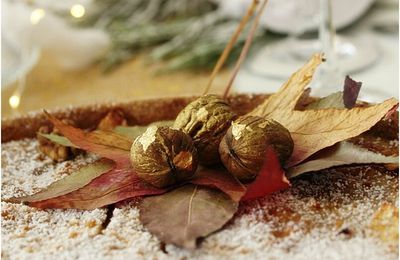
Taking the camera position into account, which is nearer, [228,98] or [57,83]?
[228,98]

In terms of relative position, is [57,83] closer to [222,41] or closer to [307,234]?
[222,41]

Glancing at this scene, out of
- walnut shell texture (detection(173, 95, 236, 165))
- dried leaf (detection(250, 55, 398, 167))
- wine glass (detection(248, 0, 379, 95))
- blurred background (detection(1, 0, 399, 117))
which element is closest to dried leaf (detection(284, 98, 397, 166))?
dried leaf (detection(250, 55, 398, 167))

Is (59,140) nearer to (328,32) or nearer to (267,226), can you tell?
(267,226)

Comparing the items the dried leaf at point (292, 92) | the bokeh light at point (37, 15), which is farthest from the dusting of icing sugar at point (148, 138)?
the bokeh light at point (37, 15)

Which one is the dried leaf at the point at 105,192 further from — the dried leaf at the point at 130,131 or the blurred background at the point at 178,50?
the blurred background at the point at 178,50

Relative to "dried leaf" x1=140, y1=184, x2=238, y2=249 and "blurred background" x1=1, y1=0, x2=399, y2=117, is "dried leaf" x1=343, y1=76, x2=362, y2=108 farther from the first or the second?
"blurred background" x1=1, y1=0, x2=399, y2=117

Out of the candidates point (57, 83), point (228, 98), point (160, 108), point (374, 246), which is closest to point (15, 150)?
point (160, 108)
